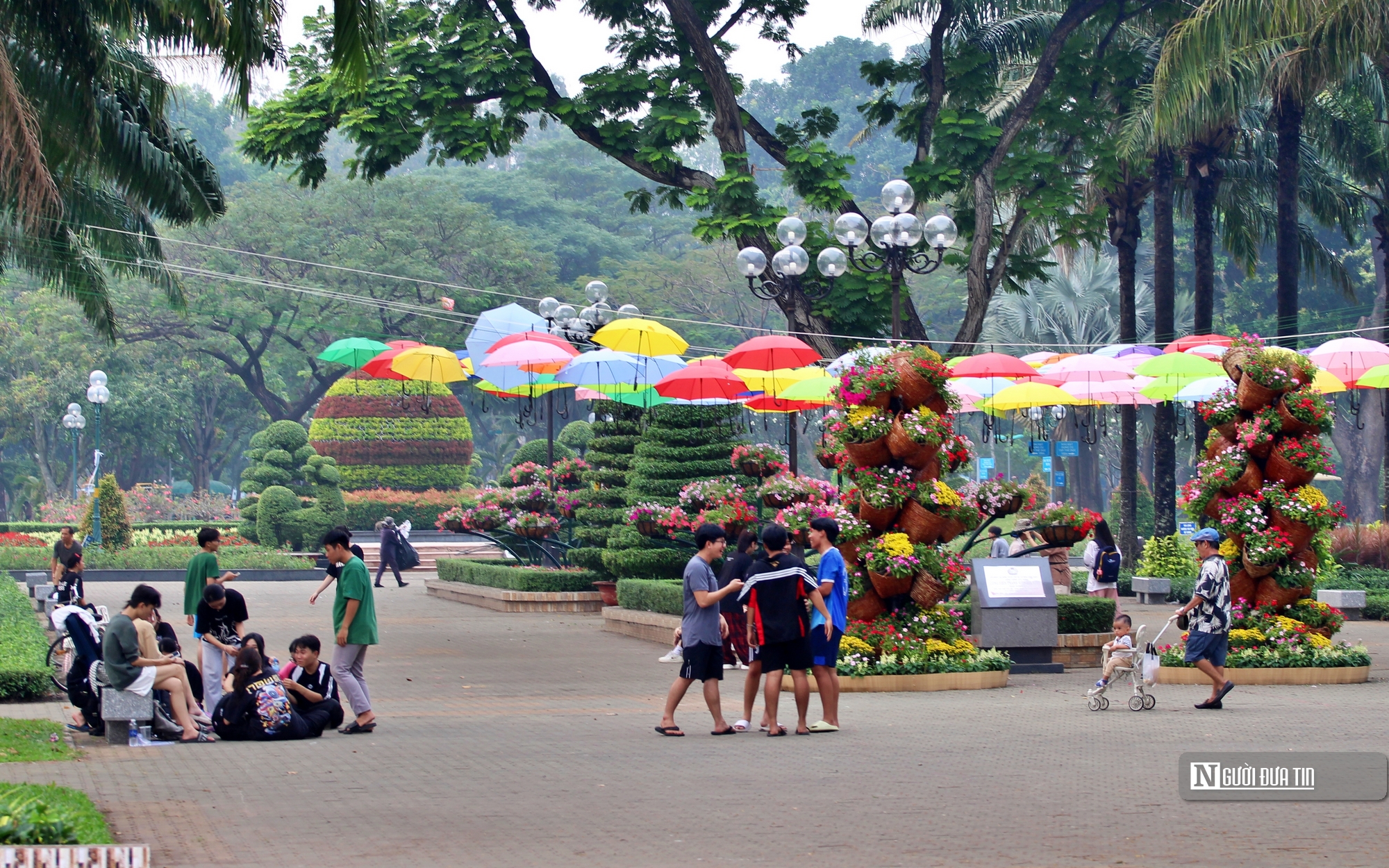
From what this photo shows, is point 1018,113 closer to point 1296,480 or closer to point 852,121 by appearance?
point 1296,480

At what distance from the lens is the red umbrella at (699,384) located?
2005 centimetres

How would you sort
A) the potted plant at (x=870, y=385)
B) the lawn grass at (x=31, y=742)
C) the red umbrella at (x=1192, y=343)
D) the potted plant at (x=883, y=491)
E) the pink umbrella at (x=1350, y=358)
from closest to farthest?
the lawn grass at (x=31, y=742) < the potted plant at (x=883, y=491) < the potted plant at (x=870, y=385) < the pink umbrella at (x=1350, y=358) < the red umbrella at (x=1192, y=343)

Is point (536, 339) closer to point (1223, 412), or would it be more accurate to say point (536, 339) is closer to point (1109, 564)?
point (1109, 564)

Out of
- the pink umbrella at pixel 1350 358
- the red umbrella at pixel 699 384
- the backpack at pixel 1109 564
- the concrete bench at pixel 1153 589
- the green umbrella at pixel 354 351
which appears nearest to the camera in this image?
the red umbrella at pixel 699 384

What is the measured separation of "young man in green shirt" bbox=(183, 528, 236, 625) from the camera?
12.5 metres

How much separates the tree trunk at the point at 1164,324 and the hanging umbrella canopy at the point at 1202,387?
3.03 m

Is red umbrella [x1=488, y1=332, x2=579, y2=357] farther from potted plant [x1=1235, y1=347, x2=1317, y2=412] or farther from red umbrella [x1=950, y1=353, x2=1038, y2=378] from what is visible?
potted plant [x1=1235, y1=347, x2=1317, y2=412]

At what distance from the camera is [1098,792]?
27.3 ft

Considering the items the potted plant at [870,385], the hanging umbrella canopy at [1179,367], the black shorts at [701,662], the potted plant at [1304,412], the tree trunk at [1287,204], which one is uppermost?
the tree trunk at [1287,204]

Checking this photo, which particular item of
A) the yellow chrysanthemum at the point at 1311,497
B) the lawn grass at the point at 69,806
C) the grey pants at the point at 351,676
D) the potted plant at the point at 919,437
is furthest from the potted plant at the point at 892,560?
the lawn grass at the point at 69,806

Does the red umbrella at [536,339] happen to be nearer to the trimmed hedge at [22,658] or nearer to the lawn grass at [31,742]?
the trimmed hedge at [22,658]

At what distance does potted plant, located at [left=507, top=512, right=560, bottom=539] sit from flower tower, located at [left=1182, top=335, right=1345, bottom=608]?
12003 millimetres

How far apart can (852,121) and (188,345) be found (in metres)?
43.1

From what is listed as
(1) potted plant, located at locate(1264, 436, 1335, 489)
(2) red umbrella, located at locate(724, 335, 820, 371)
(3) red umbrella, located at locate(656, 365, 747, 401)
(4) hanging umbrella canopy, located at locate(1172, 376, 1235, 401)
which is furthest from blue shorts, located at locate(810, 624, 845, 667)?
(4) hanging umbrella canopy, located at locate(1172, 376, 1235, 401)
